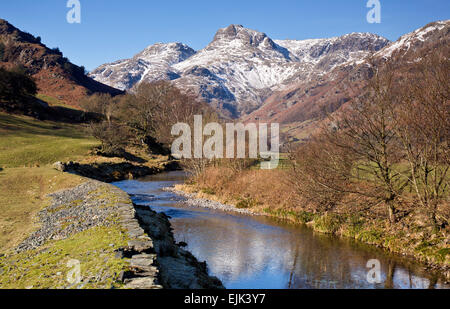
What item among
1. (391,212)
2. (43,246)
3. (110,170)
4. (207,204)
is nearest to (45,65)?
(110,170)

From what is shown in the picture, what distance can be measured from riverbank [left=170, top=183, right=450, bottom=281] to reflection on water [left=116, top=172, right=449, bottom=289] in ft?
2.42

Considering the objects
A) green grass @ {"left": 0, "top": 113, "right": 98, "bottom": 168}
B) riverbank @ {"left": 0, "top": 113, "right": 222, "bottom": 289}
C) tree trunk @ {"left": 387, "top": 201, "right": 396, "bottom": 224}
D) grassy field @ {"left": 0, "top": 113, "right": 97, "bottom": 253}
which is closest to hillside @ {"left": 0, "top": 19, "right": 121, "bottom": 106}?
green grass @ {"left": 0, "top": 113, "right": 98, "bottom": 168}

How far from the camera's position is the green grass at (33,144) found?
4259cm

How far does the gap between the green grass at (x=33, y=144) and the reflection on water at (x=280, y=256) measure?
83.8 ft

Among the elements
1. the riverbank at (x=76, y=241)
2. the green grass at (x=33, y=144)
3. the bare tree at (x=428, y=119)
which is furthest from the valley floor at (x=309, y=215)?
the green grass at (x=33, y=144)

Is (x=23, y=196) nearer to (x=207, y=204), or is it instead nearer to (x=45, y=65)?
(x=207, y=204)

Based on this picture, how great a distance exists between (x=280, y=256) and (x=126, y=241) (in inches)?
365

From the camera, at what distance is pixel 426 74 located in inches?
610

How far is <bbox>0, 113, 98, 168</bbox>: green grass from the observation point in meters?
42.6

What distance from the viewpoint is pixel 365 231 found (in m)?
20.9

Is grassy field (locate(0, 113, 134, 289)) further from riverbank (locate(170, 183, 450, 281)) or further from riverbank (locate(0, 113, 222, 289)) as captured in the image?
riverbank (locate(170, 183, 450, 281))

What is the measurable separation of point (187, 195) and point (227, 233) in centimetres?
1517

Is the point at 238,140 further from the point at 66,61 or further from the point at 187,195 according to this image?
the point at 66,61

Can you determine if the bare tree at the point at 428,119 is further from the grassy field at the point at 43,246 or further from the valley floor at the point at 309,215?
the grassy field at the point at 43,246
